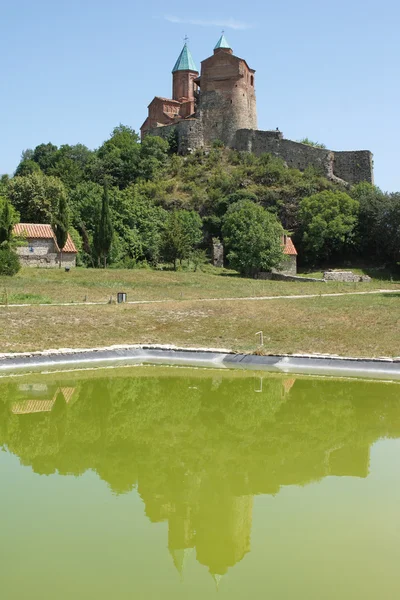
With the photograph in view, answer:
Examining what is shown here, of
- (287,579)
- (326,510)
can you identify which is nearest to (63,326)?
(326,510)

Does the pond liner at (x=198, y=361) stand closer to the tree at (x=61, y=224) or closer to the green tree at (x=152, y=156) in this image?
the tree at (x=61, y=224)

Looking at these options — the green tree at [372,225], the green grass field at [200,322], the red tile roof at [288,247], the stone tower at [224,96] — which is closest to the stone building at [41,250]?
the green grass field at [200,322]

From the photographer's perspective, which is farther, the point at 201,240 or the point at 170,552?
the point at 201,240

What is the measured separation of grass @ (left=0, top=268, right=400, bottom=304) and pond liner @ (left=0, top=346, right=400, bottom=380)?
845cm

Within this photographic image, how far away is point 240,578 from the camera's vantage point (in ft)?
18.9

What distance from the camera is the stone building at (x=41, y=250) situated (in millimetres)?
39500

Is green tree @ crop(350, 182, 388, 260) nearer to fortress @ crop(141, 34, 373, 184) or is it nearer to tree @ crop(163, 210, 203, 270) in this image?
fortress @ crop(141, 34, 373, 184)

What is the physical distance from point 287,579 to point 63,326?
1598 centimetres

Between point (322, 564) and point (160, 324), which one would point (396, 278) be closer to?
point (160, 324)

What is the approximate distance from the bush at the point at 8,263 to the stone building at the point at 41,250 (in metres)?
6.90

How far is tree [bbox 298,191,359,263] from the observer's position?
50.7 metres

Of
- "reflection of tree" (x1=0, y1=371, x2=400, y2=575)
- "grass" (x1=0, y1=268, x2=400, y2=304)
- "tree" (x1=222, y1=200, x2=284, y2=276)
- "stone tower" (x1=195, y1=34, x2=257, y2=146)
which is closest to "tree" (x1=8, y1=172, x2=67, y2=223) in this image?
"tree" (x1=222, y1=200, x2=284, y2=276)

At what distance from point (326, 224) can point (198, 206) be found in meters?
12.5

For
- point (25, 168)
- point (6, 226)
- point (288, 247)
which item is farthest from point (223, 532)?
point (25, 168)
